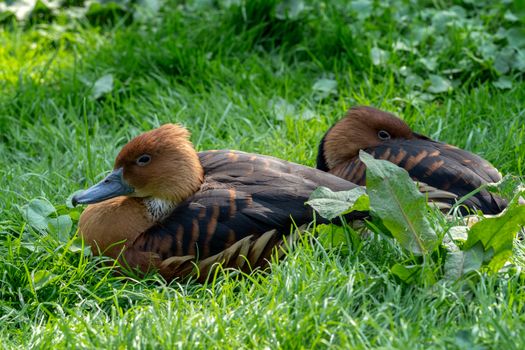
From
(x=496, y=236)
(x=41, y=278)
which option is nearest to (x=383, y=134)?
(x=496, y=236)

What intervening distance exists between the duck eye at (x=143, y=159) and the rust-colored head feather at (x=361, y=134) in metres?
1.13

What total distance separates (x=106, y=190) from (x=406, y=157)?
159cm

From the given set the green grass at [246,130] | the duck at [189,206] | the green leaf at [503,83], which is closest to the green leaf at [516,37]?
the green grass at [246,130]

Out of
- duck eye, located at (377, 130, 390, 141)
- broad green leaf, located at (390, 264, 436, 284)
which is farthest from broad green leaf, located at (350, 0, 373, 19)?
broad green leaf, located at (390, 264, 436, 284)

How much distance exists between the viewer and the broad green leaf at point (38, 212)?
14.0ft

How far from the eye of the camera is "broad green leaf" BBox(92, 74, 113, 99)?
5.78 m

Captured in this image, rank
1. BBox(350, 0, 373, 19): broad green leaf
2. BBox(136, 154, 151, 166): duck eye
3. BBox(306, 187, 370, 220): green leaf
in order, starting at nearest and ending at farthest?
1. BBox(306, 187, 370, 220): green leaf
2. BBox(136, 154, 151, 166): duck eye
3. BBox(350, 0, 373, 19): broad green leaf

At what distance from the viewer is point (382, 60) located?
5.85m

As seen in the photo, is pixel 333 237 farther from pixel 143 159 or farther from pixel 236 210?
pixel 143 159

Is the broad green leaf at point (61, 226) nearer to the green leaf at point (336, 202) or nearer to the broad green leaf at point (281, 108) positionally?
the green leaf at point (336, 202)

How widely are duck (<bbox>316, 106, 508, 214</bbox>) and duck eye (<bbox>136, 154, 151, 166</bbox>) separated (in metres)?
1.10

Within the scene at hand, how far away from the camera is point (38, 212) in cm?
434

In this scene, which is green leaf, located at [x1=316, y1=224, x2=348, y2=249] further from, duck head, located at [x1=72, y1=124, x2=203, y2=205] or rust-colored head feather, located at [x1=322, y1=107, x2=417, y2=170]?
rust-colored head feather, located at [x1=322, y1=107, x2=417, y2=170]

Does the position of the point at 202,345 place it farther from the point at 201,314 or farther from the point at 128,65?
the point at 128,65
